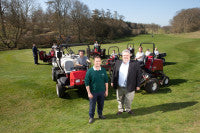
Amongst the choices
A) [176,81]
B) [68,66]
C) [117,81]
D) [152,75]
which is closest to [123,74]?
[117,81]

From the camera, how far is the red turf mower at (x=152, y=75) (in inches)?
249

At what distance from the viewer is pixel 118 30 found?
5319cm

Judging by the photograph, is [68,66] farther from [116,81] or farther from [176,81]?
[176,81]

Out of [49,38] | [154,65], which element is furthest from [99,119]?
[49,38]

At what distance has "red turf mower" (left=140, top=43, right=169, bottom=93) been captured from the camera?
6332 millimetres

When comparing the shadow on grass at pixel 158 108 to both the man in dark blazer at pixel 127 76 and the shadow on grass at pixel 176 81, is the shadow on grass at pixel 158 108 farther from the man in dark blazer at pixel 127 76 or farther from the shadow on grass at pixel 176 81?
the shadow on grass at pixel 176 81

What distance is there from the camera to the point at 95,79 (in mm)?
3746

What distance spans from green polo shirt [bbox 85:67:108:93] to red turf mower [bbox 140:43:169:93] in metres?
3.10

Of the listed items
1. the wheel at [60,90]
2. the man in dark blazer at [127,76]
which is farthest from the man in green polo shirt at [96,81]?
the wheel at [60,90]

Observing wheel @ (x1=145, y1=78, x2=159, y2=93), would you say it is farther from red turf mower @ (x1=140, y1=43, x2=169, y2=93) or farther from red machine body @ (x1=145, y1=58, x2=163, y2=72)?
red machine body @ (x1=145, y1=58, x2=163, y2=72)

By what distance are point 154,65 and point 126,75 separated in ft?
13.0

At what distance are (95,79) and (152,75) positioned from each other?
4540mm

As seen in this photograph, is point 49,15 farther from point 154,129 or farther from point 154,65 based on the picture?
point 154,129

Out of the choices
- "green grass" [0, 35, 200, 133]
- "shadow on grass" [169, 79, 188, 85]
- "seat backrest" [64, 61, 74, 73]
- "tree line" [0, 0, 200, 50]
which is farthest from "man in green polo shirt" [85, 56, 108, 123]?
"tree line" [0, 0, 200, 50]
